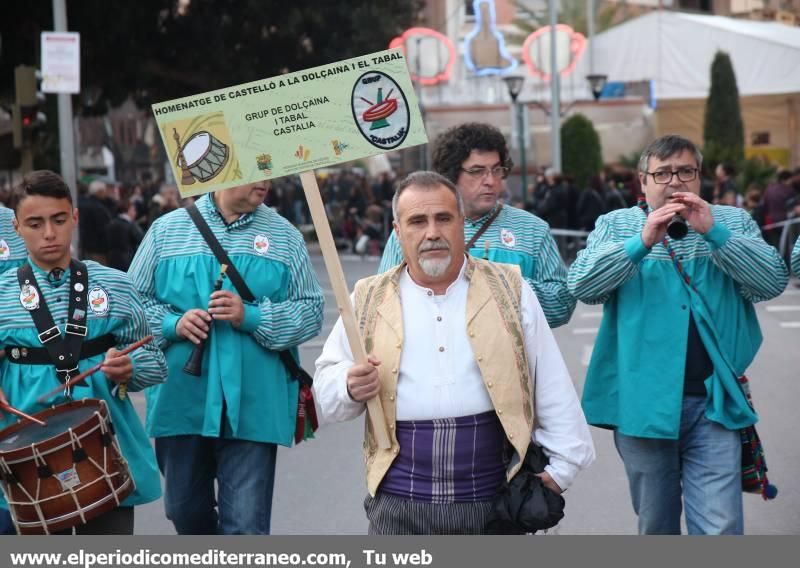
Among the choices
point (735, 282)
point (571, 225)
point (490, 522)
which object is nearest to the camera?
point (490, 522)

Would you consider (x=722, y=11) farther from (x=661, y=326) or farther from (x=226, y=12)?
(x=661, y=326)

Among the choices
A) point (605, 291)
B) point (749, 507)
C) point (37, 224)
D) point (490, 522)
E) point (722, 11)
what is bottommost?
point (749, 507)

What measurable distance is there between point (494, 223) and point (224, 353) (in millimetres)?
1284

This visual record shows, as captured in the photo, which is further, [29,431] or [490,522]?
[29,431]

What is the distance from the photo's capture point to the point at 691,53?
122ft

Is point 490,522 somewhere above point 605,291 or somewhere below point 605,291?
below

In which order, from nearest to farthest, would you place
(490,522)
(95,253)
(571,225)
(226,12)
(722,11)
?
(490,522) < (95,253) < (571,225) < (226,12) < (722,11)

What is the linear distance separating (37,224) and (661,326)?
240 centimetres

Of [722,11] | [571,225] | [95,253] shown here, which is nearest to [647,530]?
[95,253]

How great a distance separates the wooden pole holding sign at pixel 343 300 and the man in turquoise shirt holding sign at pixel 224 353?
3.19ft

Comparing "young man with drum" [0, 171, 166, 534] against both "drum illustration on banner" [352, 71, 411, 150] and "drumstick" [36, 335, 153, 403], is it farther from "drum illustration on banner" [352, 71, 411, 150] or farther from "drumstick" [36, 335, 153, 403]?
"drum illustration on banner" [352, 71, 411, 150]

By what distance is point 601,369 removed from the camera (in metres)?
5.53

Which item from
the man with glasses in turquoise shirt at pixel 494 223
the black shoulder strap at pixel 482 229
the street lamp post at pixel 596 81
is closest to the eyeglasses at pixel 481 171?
the man with glasses in turquoise shirt at pixel 494 223

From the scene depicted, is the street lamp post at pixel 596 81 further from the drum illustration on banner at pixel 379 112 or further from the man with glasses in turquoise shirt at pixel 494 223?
the drum illustration on banner at pixel 379 112
